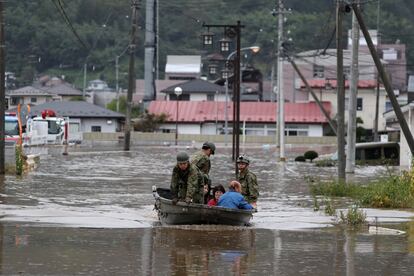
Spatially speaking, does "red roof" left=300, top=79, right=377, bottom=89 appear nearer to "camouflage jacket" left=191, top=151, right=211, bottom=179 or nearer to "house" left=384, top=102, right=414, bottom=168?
"house" left=384, top=102, right=414, bottom=168

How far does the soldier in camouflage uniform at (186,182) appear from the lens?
59.9 ft

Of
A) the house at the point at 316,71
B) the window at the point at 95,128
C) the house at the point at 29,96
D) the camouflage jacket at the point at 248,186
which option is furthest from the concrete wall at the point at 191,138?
the camouflage jacket at the point at 248,186

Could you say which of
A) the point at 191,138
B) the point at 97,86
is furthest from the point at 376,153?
the point at 97,86

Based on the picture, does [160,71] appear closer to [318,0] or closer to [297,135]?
[318,0]

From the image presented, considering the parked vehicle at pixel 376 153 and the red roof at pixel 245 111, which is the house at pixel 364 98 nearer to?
the red roof at pixel 245 111

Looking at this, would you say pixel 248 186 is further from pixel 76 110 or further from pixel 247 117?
pixel 247 117

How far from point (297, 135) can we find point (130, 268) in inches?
3416

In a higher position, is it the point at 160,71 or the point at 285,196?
the point at 160,71

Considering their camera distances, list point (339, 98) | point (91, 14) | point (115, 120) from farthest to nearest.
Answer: point (91, 14) → point (115, 120) → point (339, 98)

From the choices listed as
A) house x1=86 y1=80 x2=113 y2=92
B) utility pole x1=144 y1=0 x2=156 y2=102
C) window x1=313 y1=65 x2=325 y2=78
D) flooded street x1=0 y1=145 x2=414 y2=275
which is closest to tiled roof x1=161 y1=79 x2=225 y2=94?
utility pole x1=144 y1=0 x2=156 y2=102

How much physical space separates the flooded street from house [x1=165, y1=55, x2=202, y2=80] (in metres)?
112

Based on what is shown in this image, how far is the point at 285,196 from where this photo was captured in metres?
28.5

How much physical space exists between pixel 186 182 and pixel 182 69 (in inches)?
4855

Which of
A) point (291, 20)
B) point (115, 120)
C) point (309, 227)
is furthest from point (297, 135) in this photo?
point (309, 227)
